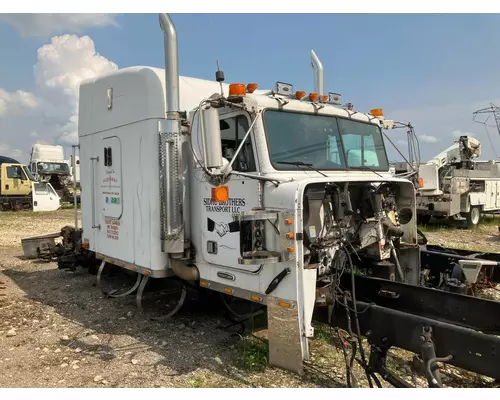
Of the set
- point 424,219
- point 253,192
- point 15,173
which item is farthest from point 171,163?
point 15,173

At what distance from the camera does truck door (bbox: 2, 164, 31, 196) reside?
2358 cm

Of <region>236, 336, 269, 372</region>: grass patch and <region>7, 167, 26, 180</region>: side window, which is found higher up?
<region>7, 167, 26, 180</region>: side window

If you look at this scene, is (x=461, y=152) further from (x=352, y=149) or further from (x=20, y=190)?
(x=20, y=190)

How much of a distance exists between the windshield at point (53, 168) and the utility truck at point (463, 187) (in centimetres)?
2065

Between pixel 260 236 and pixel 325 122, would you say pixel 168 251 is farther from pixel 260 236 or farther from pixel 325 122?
pixel 325 122

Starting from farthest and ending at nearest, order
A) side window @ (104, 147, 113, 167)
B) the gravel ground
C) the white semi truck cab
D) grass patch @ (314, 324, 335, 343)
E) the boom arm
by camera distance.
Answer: the boom arm < side window @ (104, 147, 113, 167) < grass patch @ (314, 324, 335, 343) < the gravel ground < the white semi truck cab

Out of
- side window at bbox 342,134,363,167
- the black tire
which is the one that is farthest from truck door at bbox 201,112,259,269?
the black tire

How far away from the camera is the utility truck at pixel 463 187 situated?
46.9 feet

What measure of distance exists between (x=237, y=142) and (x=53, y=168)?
82.0ft

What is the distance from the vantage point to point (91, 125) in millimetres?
6445

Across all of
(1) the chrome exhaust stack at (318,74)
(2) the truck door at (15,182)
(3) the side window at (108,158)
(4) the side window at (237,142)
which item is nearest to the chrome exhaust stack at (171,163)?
(4) the side window at (237,142)

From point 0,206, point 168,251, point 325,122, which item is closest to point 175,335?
point 168,251

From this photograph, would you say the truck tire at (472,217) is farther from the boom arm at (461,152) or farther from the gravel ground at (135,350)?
the gravel ground at (135,350)

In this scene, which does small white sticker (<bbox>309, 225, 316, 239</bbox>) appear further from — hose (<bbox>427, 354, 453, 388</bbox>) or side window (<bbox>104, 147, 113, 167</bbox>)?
side window (<bbox>104, 147, 113, 167</bbox>)
